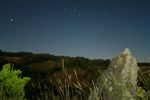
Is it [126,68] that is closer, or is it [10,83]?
[126,68]

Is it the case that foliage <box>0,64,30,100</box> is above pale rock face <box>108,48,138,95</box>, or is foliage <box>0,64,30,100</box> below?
below

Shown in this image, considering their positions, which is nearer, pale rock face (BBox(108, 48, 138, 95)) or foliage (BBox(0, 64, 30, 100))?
pale rock face (BBox(108, 48, 138, 95))

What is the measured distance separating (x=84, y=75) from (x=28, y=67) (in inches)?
143

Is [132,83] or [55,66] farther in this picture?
[55,66]

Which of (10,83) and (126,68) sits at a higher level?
(126,68)

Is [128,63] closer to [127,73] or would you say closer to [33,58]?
[127,73]

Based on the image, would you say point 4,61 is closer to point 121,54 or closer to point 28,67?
point 28,67

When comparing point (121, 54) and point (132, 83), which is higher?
point (121, 54)

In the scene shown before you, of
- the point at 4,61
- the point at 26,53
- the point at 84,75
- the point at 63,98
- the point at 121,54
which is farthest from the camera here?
the point at 26,53

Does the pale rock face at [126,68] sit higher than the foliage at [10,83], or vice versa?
the pale rock face at [126,68]

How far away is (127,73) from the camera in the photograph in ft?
21.2

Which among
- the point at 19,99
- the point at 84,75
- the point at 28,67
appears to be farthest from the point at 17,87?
the point at 28,67

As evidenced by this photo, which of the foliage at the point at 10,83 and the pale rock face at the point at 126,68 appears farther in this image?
the foliage at the point at 10,83

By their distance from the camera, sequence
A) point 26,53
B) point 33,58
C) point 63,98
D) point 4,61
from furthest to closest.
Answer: point 26,53 → point 33,58 → point 4,61 → point 63,98
